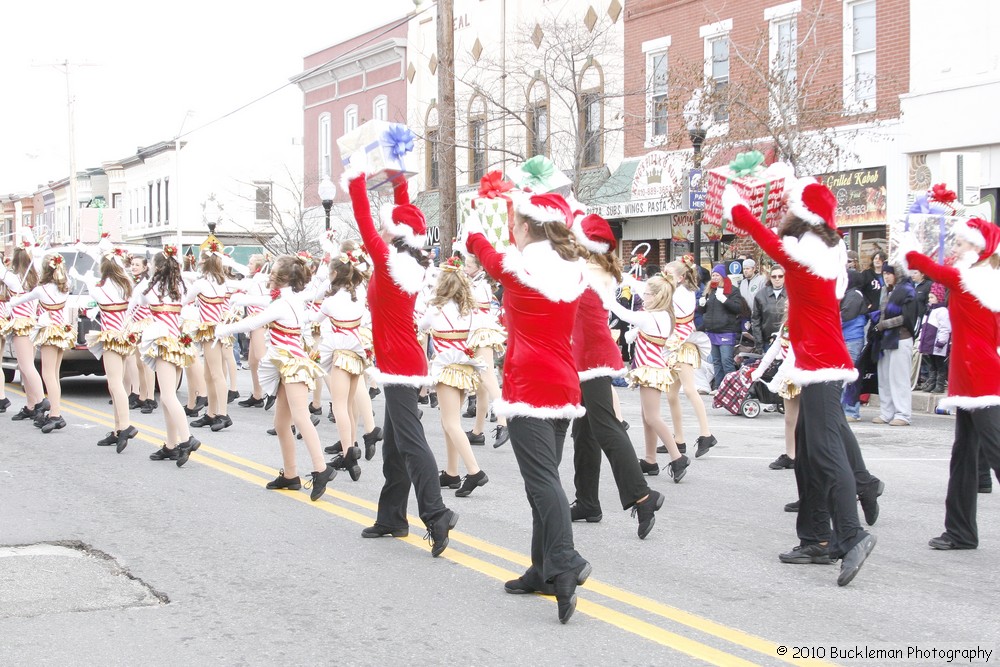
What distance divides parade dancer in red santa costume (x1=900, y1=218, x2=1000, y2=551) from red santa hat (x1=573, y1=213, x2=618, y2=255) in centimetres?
180

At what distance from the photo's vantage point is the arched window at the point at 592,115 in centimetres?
2442

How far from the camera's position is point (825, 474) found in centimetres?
642

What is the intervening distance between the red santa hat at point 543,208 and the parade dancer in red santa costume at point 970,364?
2.49 meters

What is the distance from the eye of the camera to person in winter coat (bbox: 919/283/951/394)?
46.3ft

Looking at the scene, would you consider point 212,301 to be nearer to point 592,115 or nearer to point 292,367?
point 292,367

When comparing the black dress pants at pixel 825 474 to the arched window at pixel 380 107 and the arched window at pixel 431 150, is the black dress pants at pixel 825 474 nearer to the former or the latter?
the arched window at pixel 431 150

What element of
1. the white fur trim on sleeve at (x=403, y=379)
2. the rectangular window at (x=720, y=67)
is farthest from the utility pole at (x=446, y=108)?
the white fur trim on sleeve at (x=403, y=379)

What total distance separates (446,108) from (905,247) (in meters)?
13.3

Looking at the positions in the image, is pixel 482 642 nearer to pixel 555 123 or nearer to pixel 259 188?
pixel 555 123

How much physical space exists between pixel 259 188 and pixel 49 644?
46.7 metres

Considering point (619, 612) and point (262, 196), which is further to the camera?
point (262, 196)

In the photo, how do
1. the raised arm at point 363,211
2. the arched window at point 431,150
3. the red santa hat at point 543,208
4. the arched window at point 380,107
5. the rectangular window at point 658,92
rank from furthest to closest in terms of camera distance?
the arched window at point 380,107, the arched window at point 431,150, the rectangular window at point 658,92, the raised arm at point 363,211, the red santa hat at point 543,208

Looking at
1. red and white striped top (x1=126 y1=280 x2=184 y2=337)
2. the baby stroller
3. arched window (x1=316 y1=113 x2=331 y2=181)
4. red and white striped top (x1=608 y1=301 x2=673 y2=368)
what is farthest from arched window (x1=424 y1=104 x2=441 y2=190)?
red and white striped top (x1=608 y1=301 x2=673 y2=368)

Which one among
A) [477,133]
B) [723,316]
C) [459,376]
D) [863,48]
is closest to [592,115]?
[477,133]
